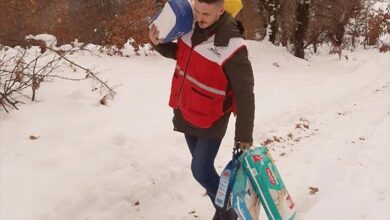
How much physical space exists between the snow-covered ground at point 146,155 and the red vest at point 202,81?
1.32 m

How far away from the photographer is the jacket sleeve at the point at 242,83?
2926 mm

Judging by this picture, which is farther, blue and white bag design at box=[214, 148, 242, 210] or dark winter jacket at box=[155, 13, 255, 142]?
blue and white bag design at box=[214, 148, 242, 210]

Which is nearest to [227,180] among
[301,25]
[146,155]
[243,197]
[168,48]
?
[243,197]

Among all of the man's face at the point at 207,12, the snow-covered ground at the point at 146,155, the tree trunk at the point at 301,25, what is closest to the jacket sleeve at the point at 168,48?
the man's face at the point at 207,12

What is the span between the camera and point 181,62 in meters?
3.25

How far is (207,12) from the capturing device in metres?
2.89

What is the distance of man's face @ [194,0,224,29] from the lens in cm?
288

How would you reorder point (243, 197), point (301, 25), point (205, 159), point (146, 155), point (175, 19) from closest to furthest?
point (175, 19), point (243, 197), point (205, 159), point (146, 155), point (301, 25)

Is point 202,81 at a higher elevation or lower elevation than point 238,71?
lower

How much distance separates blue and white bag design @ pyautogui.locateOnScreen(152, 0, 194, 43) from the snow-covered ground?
5.87 feet

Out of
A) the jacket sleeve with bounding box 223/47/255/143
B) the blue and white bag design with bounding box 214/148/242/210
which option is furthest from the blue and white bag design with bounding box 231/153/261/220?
the jacket sleeve with bounding box 223/47/255/143

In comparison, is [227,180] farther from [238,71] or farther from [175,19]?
[175,19]

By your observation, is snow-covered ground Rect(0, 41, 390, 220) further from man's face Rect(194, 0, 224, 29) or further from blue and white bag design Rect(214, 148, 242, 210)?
man's face Rect(194, 0, 224, 29)

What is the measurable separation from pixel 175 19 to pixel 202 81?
442 millimetres
